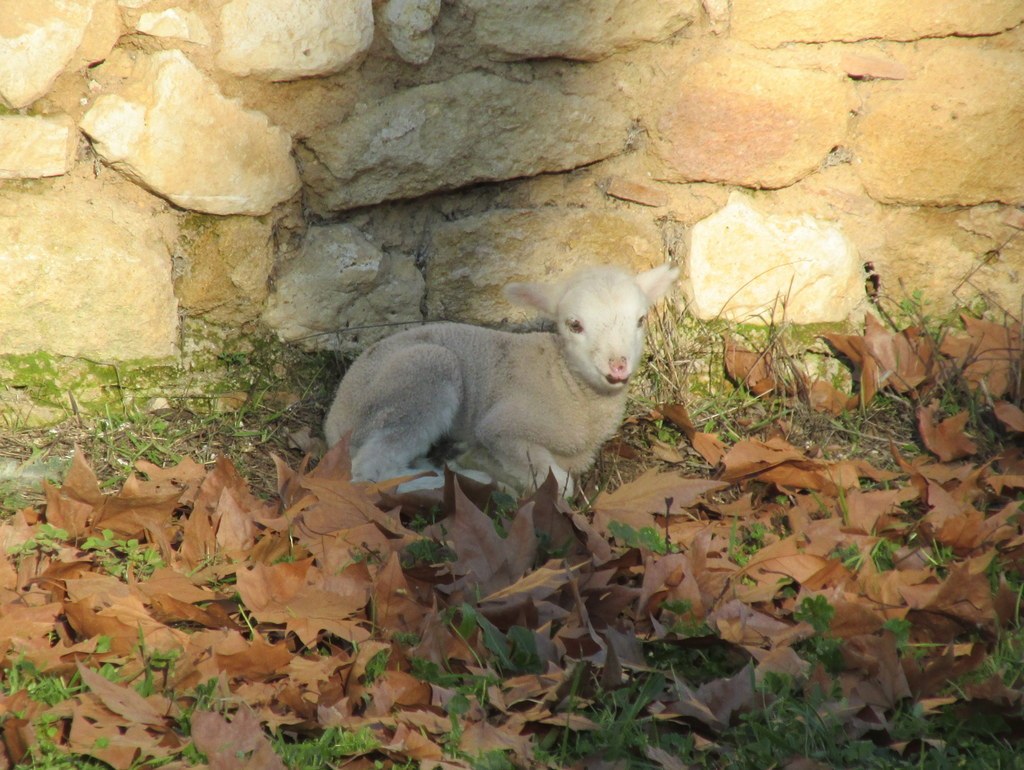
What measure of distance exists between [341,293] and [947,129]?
252cm

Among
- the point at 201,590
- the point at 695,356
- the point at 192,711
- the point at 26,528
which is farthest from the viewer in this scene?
the point at 695,356

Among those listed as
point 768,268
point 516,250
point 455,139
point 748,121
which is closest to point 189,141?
point 455,139

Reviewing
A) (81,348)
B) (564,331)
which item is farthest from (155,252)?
(564,331)

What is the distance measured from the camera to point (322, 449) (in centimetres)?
418

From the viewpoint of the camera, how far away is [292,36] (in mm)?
3916

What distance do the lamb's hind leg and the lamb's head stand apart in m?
0.43

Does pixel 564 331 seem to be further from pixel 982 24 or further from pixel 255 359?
pixel 982 24

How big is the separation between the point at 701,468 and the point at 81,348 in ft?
7.72

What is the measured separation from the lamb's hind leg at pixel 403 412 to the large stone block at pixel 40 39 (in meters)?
1.52

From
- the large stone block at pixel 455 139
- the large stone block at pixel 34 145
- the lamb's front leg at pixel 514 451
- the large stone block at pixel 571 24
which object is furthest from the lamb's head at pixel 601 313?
the large stone block at pixel 34 145

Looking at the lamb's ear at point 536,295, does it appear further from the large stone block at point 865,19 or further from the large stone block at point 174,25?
the large stone block at point 174,25

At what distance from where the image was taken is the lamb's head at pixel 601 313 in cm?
391

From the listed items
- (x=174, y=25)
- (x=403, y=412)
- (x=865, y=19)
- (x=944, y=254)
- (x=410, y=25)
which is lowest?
(x=403, y=412)

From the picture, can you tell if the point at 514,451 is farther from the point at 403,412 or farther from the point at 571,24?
the point at 571,24
